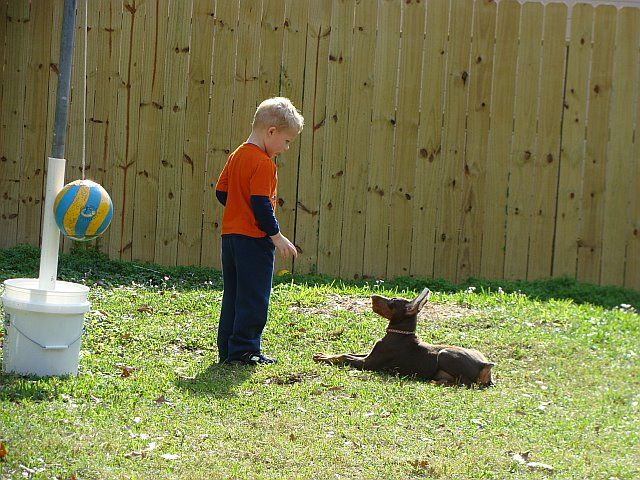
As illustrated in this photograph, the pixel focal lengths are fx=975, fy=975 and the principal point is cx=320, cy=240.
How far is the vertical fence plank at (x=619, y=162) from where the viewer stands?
9.83 meters

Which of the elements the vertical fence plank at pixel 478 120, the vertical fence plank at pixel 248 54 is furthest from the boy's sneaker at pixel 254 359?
the vertical fence plank at pixel 478 120

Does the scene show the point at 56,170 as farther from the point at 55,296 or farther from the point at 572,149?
the point at 572,149

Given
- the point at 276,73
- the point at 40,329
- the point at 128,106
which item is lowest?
the point at 40,329

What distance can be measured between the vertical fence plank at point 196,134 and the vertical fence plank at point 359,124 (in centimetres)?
141

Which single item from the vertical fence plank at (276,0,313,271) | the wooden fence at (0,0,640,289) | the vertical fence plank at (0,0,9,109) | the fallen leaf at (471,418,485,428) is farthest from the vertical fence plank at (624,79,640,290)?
the vertical fence plank at (0,0,9,109)

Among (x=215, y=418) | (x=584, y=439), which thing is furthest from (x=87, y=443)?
(x=584, y=439)

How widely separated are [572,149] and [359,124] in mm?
2158

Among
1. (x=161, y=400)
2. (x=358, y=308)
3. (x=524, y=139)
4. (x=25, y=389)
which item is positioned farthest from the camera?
(x=524, y=139)

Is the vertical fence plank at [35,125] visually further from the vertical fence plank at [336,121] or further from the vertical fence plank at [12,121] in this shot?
the vertical fence plank at [336,121]

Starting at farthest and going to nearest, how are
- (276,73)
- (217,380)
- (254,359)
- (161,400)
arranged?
(276,73) < (254,359) < (217,380) < (161,400)

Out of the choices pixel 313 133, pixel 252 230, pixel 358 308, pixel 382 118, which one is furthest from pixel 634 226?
pixel 252 230

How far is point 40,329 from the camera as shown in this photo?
532 cm

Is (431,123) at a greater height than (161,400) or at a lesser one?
greater

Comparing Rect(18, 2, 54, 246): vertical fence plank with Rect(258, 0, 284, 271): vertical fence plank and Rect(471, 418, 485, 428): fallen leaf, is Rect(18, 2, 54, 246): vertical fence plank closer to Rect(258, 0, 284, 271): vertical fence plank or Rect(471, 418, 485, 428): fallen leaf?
Rect(258, 0, 284, 271): vertical fence plank
